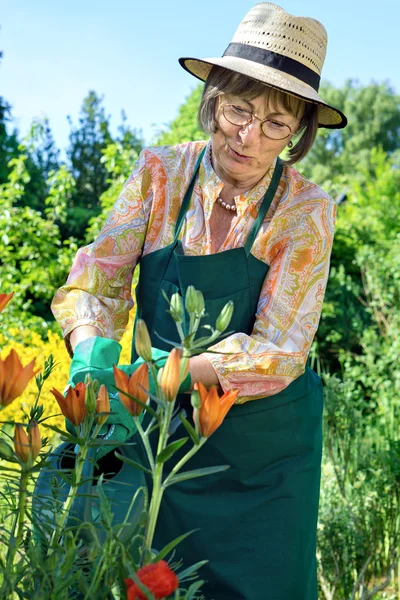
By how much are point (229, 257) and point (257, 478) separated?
53 centimetres

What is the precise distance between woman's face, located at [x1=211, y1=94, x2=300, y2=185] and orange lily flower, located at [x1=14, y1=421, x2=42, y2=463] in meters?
1.15

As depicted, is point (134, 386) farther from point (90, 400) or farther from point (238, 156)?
point (238, 156)

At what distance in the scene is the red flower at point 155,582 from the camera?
25.3 inches

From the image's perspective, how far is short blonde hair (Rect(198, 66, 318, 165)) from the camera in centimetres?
179

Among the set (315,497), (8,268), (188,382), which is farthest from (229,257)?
(8,268)

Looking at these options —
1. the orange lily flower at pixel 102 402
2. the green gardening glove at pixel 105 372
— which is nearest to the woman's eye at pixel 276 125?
the green gardening glove at pixel 105 372

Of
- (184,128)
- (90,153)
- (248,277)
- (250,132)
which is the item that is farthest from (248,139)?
(90,153)

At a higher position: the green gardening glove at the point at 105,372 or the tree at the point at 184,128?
the tree at the point at 184,128

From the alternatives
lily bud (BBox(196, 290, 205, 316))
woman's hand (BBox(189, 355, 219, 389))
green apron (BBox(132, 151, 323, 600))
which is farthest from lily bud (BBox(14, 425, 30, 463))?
green apron (BBox(132, 151, 323, 600))

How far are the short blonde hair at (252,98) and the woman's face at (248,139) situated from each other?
0.05ft

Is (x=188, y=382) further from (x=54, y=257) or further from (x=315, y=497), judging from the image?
(x=54, y=257)

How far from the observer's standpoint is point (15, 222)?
6.29m

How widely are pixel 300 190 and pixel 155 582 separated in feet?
4.65

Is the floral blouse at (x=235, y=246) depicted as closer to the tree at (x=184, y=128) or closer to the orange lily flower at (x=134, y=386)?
the orange lily flower at (x=134, y=386)
